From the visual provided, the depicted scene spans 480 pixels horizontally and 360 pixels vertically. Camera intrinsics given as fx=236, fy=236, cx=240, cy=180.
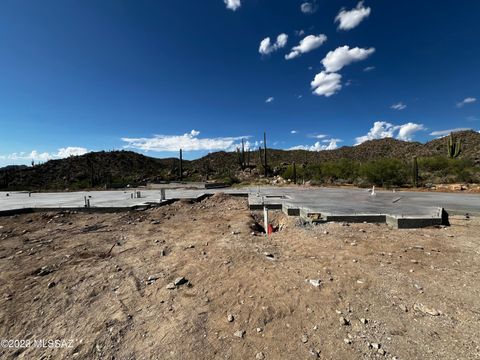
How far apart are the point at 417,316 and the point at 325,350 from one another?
1342 millimetres

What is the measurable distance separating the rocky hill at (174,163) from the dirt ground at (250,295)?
30052mm

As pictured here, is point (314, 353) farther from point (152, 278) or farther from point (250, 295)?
point (152, 278)

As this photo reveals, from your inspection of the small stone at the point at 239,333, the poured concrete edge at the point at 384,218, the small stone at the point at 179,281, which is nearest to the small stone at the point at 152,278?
the small stone at the point at 179,281

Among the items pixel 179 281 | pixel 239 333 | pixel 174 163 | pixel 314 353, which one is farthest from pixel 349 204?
pixel 174 163

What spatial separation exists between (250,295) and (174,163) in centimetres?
5358

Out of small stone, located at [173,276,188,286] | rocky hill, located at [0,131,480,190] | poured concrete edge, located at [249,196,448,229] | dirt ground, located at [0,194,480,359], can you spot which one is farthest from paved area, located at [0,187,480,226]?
rocky hill, located at [0,131,480,190]

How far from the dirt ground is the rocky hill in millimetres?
30052

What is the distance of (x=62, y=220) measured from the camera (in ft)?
29.7

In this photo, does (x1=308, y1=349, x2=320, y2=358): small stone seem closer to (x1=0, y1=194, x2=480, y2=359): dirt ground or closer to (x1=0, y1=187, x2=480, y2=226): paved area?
(x1=0, y1=194, x2=480, y2=359): dirt ground

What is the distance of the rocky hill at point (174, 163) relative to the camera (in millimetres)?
38469

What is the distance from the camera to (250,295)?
344 centimetres

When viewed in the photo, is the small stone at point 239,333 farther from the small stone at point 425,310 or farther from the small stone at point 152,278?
the small stone at point 425,310

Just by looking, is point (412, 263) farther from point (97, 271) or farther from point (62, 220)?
point (62, 220)

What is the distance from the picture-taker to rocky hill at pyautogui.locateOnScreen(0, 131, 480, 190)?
38.5m
